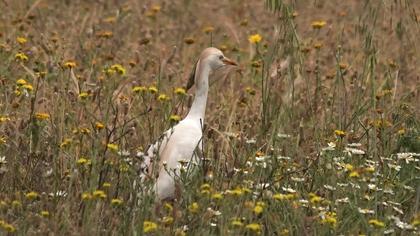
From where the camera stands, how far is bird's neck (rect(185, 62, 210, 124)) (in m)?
6.19

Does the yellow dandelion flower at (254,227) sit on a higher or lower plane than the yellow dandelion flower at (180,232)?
higher

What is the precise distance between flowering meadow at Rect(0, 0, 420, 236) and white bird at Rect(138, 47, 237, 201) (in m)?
0.08

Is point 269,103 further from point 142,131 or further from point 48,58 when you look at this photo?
point 48,58

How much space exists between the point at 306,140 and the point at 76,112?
1355 mm

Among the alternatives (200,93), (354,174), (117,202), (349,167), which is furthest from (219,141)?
(117,202)

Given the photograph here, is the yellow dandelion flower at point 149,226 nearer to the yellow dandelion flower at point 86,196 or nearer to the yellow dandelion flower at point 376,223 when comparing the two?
the yellow dandelion flower at point 86,196

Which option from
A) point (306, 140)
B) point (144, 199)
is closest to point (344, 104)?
point (306, 140)

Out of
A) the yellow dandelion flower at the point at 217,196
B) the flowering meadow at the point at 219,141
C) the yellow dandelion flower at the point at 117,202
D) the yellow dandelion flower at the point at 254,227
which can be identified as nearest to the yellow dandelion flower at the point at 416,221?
the flowering meadow at the point at 219,141

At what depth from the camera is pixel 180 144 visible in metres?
5.75

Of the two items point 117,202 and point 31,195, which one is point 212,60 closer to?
point 117,202

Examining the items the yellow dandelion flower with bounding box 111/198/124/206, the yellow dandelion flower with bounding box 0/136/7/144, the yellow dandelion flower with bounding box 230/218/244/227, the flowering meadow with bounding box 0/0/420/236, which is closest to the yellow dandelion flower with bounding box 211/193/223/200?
the flowering meadow with bounding box 0/0/420/236

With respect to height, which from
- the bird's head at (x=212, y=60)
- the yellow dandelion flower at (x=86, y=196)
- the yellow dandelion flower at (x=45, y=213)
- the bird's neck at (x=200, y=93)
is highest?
the bird's head at (x=212, y=60)

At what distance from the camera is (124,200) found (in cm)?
536

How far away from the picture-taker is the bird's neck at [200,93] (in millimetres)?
6188
